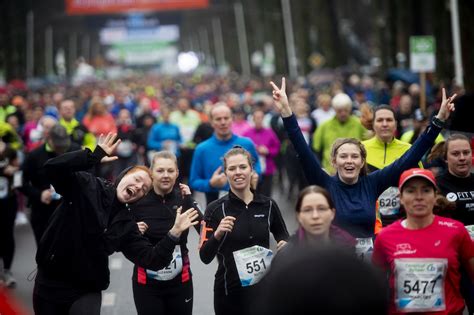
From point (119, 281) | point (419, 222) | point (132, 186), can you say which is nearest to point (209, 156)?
point (119, 281)

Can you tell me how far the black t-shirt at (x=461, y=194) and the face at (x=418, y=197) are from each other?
2.12 metres

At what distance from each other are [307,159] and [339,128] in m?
6.26

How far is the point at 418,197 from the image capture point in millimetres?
5613

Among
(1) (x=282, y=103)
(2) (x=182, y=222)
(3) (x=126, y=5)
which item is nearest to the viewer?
(2) (x=182, y=222)

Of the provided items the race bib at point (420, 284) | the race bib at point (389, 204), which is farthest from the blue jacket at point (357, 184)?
the race bib at point (389, 204)

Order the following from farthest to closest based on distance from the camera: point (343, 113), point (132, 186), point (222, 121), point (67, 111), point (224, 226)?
1. point (67, 111)
2. point (343, 113)
3. point (222, 121)
4. point (132, 186)
5. point (224, 226)

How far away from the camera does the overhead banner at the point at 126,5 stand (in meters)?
72.4

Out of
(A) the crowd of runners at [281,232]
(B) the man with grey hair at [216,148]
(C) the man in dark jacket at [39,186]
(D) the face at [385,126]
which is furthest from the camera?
(C) the man in dark jacket at [39,186]

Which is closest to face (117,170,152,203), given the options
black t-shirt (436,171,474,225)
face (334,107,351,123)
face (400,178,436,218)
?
face (400,178,436,218)

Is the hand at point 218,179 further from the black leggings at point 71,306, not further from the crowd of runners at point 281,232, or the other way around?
the black leggings at point 71,306

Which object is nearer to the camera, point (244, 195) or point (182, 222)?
point (182, 222)

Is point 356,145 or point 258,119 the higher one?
point 258,119

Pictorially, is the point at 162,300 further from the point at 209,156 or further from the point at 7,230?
the point at 7,230

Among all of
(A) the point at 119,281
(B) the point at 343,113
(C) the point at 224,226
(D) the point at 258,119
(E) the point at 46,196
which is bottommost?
(A) the point at 119,281
